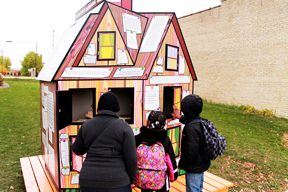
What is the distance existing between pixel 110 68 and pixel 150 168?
187 cm

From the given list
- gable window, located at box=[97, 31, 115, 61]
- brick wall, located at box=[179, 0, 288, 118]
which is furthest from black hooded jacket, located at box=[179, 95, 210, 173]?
brick wall, located at box=[179, 0, 288, 118]

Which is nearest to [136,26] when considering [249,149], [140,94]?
[140,94]

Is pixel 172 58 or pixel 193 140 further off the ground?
pixel 172 58

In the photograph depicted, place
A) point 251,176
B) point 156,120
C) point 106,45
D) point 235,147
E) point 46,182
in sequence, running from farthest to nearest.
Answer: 1. point 235,147
2. point 251,176
3. point 46,182
4. point 106,45
5. point 156,120

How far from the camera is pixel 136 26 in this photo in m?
3.86

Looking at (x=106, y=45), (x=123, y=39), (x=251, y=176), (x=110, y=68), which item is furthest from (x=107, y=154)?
(x=251, y=176)

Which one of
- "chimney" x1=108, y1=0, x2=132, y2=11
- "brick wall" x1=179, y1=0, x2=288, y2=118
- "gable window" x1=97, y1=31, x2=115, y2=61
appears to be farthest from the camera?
"brick wall" x1=179, y1=0, x2=288, y2=118

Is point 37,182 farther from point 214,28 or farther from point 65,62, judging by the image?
point 214,28

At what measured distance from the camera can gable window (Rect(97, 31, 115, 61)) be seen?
348 cm

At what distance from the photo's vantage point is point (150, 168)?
93.3 inches

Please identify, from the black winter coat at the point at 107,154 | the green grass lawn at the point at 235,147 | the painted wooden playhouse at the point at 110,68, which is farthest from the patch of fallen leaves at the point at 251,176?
the black winter coat at the point at 107,154

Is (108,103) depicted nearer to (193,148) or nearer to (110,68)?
(193,148)

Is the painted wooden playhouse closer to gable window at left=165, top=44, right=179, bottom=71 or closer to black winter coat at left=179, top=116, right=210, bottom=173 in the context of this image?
gable window at left=165, top=44, right=179, bottom=71

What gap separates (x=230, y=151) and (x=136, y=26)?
546 centimetres
